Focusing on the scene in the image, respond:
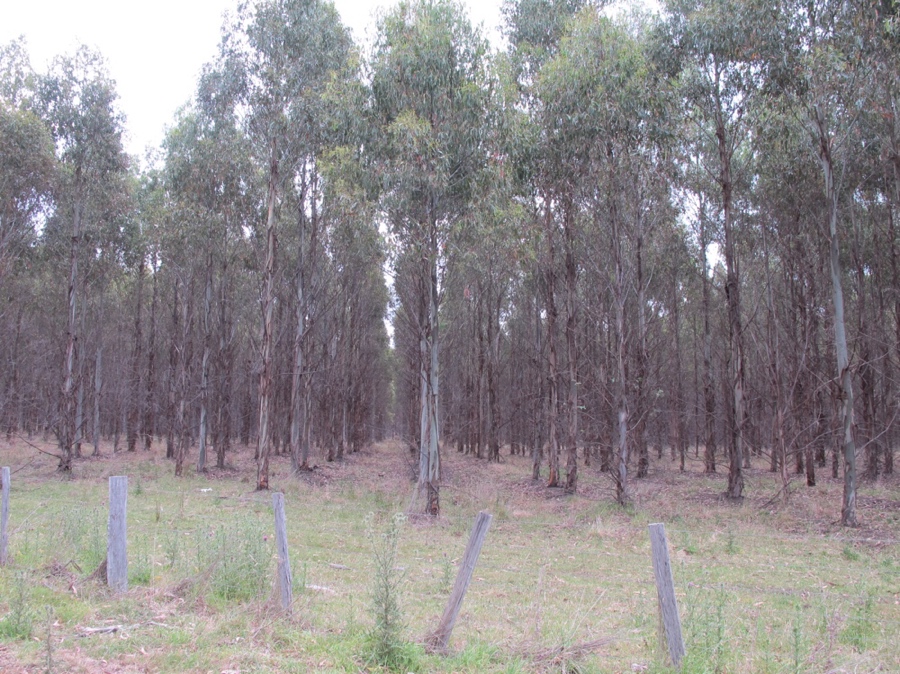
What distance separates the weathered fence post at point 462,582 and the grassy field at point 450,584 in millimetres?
149

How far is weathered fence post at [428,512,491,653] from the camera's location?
187 inches

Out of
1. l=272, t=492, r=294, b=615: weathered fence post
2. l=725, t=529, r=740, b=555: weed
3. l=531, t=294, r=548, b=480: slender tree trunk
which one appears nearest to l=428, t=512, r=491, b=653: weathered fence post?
l=272, t=492, r=294, b=615: weathered fence post

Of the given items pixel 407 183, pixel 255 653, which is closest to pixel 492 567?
pixel 255 653

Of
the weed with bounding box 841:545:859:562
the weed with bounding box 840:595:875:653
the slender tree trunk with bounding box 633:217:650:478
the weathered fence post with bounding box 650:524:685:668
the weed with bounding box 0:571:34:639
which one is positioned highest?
the slender tree trunk with bounding box 633:217:650:478

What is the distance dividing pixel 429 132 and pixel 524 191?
481 cm

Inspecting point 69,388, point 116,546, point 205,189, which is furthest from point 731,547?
point 205,189

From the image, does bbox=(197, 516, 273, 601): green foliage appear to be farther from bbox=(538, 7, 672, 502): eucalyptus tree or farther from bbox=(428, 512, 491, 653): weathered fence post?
bbox=(538, 7, 672, 502): eucalyptus tree

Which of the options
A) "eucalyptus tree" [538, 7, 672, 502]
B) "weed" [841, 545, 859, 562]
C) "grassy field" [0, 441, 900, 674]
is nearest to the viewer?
"grassy field" [0, 441, 900, 674]

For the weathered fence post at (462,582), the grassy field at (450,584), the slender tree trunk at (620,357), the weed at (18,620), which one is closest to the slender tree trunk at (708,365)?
the grassy field at (450,584)

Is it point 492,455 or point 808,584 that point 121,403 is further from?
point 808,584

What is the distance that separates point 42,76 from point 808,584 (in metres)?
25.7

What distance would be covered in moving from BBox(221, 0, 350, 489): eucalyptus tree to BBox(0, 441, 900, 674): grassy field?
5.73 metres

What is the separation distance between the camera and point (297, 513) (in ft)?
47.5

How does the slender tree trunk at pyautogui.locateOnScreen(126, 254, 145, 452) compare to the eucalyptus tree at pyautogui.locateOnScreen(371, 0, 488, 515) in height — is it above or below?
below
